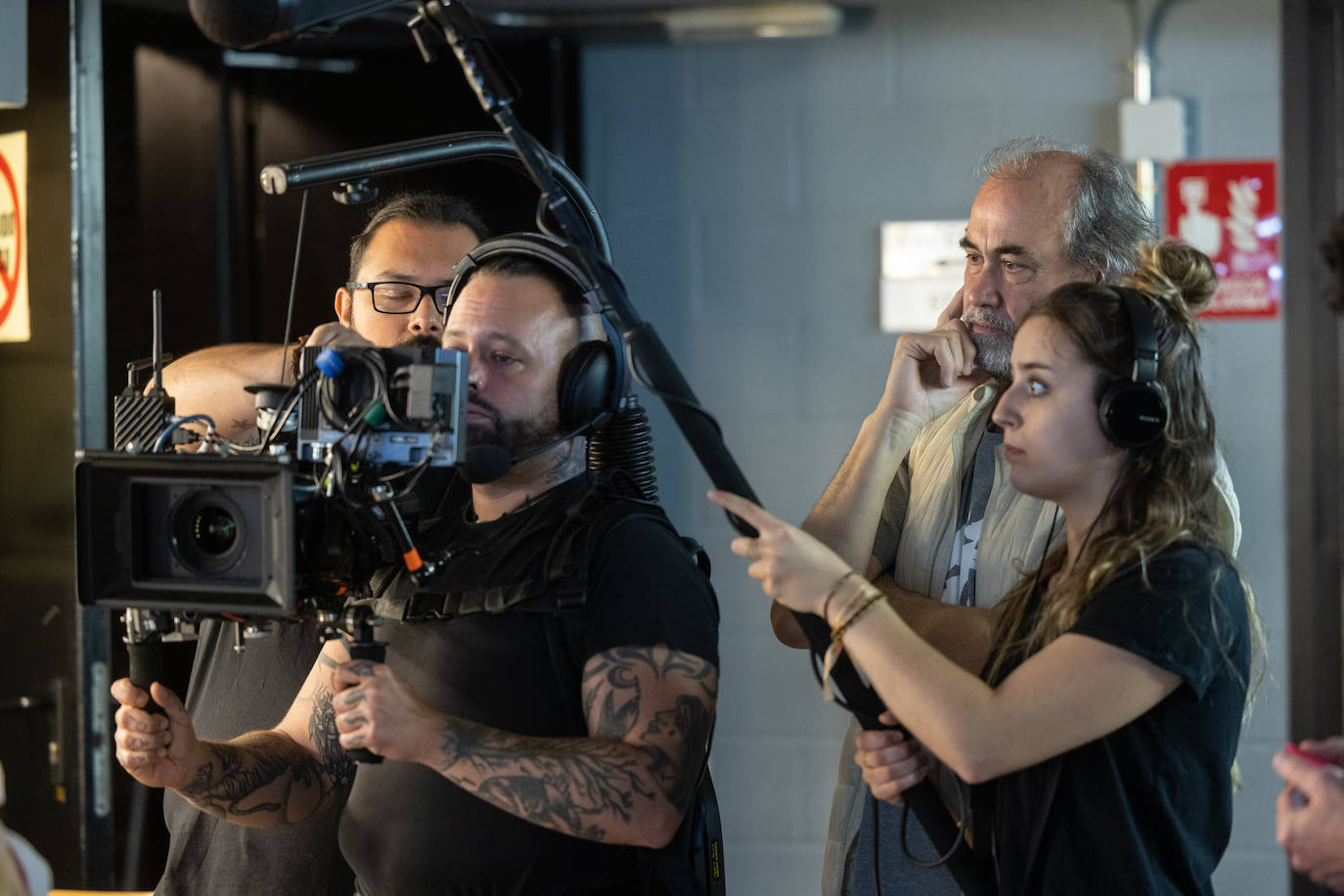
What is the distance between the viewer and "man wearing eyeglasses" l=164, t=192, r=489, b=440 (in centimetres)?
189

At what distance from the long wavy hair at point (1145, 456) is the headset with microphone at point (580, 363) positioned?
0.46 metres

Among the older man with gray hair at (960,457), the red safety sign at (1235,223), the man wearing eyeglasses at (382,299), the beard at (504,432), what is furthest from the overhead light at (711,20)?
the beard at (504,432)

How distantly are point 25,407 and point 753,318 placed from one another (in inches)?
57.9

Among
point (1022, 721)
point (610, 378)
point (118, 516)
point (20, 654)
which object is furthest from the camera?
point (20, 654)

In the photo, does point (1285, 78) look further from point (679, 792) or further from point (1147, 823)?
point (679, 792)

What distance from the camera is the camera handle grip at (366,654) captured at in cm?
122

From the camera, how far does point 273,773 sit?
58.4 inches

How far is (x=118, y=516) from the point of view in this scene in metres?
1.23

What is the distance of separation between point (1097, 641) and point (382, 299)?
1.16m

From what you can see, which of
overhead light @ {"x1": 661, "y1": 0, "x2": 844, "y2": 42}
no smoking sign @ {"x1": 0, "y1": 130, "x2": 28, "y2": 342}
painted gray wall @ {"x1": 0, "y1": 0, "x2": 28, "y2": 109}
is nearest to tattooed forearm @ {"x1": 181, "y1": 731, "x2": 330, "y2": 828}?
painted gray wall @ {"x1": 0, "y1": 0, "x2": 28, "y2": 109}

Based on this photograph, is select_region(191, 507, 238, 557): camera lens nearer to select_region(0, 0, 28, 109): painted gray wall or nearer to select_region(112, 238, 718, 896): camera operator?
select_region(112, 238, 718, 896): camera operator

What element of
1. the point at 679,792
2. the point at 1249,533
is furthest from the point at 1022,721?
the point at 1249,533

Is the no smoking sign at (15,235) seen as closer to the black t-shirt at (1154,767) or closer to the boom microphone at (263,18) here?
the boom microphone at (263,18)

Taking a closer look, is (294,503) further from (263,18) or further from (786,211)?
(786,211)
